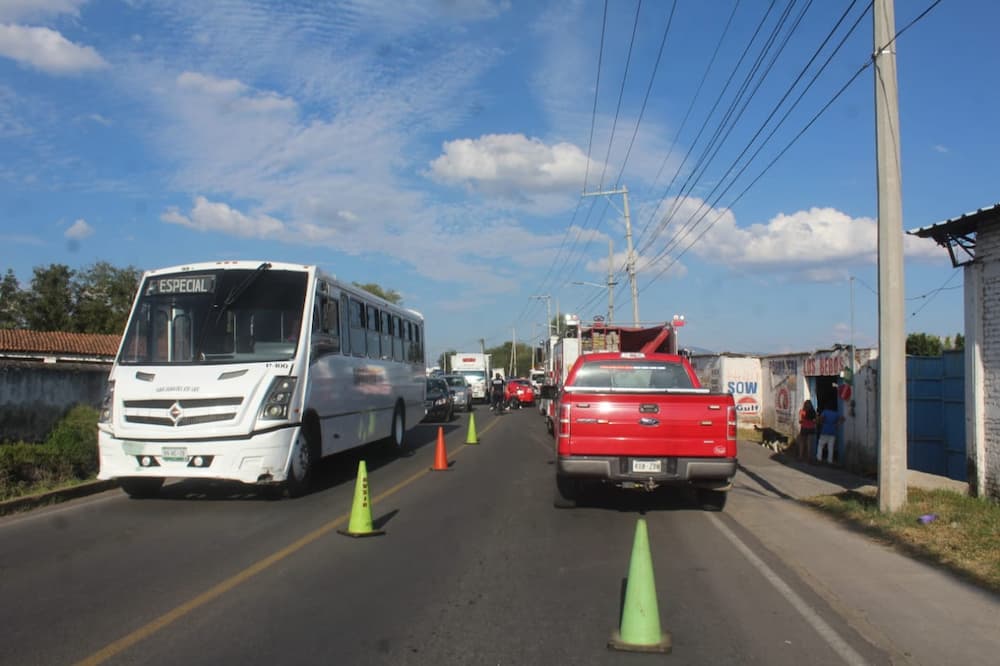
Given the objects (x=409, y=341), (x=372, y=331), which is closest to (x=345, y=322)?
(x=372, y=331)

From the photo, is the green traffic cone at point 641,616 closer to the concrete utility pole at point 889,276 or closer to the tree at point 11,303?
the concrete utility pole at point 889,276

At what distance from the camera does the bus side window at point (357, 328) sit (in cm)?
1424

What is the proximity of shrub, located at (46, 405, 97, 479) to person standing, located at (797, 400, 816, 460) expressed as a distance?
44.5 ft

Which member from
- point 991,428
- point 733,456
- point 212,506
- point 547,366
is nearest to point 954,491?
point 991,428

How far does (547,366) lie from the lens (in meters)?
32.6

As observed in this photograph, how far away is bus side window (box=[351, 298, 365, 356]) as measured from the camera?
46.7 feet

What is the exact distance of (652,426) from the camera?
9.42m

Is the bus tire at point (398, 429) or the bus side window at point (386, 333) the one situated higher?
the bus side window at point (386, 333)

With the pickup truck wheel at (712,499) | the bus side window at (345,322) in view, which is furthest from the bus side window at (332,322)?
the pickup truck wheel at (712,499)

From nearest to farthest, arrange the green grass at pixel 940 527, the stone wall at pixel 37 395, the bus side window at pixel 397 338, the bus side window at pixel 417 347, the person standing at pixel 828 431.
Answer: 1. the green grass at pixel 940 527
2. the stone wall at pixel 37 395
3. the person standing at pixel 828 431
4. the bus side window at pixel 397 338
5. the bus side window at pixel 417 347

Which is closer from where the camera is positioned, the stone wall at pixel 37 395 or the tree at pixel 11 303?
the stone wall at pixel 37 395

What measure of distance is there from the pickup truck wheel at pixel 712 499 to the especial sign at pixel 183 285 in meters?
7.15

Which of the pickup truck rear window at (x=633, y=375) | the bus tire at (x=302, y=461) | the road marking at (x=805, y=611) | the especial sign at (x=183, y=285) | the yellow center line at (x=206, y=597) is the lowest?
the road marking at (x=805, y=611)

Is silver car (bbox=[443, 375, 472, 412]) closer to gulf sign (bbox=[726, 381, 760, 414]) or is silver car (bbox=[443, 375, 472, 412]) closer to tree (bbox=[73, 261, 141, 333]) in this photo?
gulf sign (bbox=[726, 381, 760, 414])
